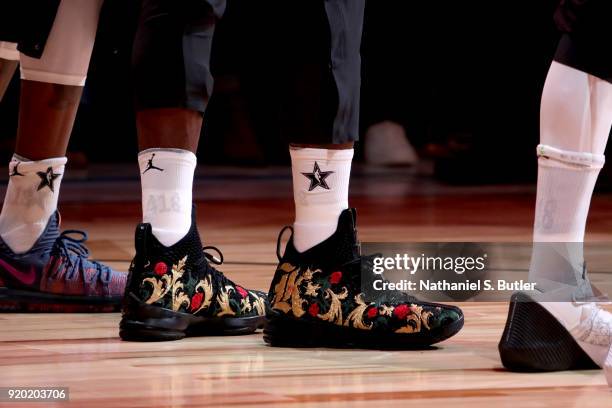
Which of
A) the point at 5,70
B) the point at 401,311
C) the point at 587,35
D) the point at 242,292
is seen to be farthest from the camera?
the point at 5,70

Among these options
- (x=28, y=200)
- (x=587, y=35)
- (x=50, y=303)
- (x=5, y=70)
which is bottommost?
(x=50, y=303)

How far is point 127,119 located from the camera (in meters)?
4.14

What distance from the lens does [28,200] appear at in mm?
1479

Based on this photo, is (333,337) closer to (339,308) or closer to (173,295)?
(339,308)

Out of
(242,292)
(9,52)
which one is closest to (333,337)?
(242,292)

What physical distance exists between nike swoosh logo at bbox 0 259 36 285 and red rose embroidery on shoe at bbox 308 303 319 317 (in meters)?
0.40

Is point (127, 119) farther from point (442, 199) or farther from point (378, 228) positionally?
point (378, 228)

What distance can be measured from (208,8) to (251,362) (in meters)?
0.35

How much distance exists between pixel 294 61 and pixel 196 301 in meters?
0.26

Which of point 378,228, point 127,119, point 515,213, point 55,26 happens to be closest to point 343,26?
point 55,26

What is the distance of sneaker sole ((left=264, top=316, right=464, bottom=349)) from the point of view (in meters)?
1.21

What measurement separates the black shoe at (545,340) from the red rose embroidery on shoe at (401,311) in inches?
5.3

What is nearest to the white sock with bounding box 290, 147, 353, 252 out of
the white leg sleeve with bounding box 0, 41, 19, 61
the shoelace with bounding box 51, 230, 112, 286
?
the shoelace with bounding box 51, 230, 112, 286

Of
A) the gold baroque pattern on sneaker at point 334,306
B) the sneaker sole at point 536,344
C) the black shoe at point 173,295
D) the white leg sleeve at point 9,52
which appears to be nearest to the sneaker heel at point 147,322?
the black shoe at point 173,295
